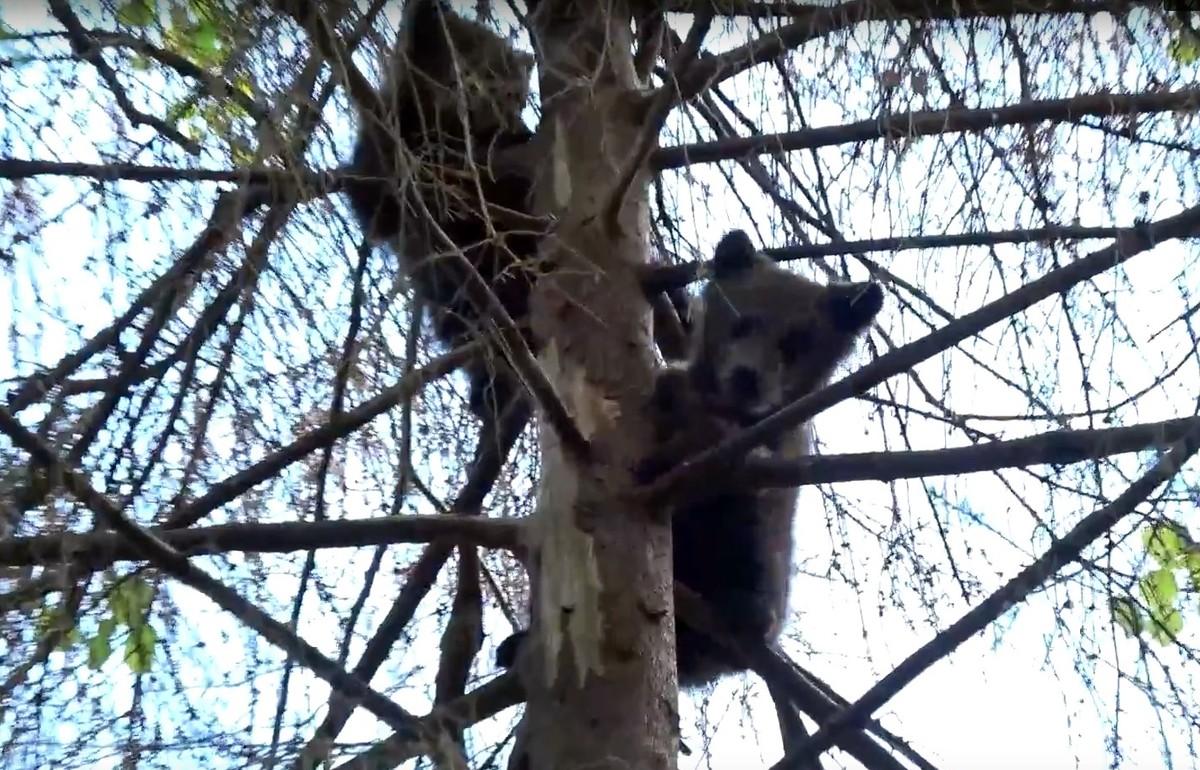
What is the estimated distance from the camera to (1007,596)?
6.95ft

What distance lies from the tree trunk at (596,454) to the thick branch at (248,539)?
0.84 ft

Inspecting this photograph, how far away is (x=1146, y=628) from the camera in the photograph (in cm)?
242

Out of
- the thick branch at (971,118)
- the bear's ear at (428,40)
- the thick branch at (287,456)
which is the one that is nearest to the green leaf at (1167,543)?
the thick branch at (971,118)

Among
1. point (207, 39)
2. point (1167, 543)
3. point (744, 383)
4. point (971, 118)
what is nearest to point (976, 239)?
point (971, 118)

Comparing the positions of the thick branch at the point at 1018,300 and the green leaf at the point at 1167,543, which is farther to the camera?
the green leaf at the point at 1167,543

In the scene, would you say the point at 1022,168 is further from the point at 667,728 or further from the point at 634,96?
the point at 667,728

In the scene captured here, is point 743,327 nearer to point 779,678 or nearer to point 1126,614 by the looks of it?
point 779,678

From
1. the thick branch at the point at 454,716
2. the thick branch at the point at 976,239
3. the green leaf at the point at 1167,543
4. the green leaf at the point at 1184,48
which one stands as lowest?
the thick branch at the point at 454,716

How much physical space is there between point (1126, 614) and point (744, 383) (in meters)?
1.01

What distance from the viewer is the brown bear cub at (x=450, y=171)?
2049 mm

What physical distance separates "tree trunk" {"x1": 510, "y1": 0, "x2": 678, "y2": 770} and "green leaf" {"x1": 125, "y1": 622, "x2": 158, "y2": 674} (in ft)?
2.16

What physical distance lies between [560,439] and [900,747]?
0.96 m

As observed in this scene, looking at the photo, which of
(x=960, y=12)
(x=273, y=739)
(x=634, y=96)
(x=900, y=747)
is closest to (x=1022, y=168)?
(x=960, y=12)

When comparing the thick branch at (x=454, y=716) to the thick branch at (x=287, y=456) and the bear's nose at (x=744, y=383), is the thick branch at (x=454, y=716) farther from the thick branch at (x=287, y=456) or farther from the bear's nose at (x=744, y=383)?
the bear's nose at (x=744, y=383)
